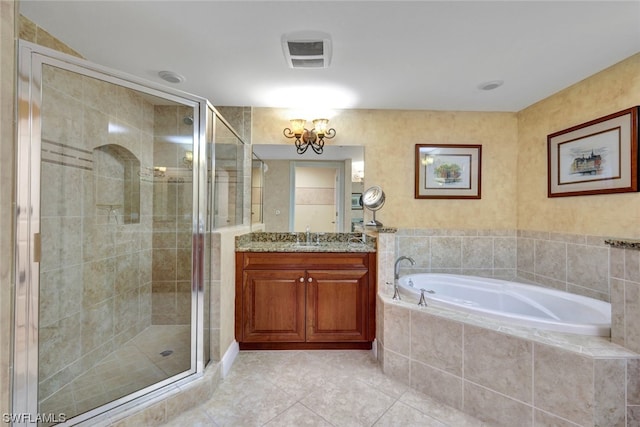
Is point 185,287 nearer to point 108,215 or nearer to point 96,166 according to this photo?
point 108,215

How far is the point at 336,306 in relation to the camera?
209 cm

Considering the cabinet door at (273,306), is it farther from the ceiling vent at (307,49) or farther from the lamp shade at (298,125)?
the ceiling vent at (307,49)

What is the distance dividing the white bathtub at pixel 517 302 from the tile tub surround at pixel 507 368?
64mm

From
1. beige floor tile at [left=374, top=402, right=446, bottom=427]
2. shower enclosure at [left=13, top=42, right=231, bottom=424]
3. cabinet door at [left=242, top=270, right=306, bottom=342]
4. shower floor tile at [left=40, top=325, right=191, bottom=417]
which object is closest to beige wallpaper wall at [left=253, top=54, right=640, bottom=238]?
shower enclosure at [left=13, top=42, right=231, bottom=424]

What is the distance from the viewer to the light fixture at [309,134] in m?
2.43

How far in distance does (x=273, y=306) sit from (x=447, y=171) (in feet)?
7.02

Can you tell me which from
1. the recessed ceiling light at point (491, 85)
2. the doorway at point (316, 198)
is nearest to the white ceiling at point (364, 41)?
the recessed ceiling light at point (491, 85)

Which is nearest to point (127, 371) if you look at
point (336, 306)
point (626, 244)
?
point (336, 306)

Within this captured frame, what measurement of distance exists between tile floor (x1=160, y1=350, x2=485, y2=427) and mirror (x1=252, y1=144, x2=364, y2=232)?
3.97ft

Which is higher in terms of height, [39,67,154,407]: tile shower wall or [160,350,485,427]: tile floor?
[39,67,154,407]: tile shower wall

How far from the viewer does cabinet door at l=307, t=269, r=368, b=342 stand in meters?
2.09

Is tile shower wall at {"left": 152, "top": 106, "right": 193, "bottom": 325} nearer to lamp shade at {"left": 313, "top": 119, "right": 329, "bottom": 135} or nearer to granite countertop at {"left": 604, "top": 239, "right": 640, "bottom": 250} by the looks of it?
lamp shade at {"left": 313, "top": 119, "right": 329, "bottom": 135}

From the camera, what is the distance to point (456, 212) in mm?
2615

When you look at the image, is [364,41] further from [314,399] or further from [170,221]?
[314,399]
